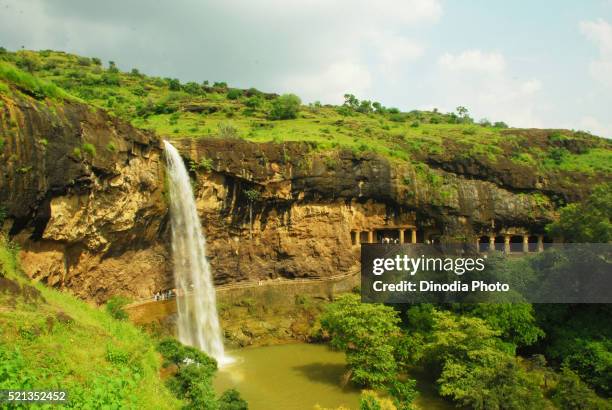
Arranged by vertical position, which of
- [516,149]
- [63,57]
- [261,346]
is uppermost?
[63,57]

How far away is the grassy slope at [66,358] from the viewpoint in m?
8.19

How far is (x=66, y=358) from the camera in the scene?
972 centimetres

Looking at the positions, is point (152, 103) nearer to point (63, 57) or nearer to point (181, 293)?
point (63, 57)

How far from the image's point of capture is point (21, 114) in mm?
15703

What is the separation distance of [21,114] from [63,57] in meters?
60.5

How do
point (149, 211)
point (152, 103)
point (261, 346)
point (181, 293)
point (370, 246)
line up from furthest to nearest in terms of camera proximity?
point (152, 103), point (370, 246), point (261, 346), point (181, 293), point (149, 211)

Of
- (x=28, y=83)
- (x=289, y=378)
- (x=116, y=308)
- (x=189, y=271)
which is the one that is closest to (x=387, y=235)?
(x=189, y=271)

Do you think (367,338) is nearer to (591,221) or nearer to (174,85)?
(591,221)

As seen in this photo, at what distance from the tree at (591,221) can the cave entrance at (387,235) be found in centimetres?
1330

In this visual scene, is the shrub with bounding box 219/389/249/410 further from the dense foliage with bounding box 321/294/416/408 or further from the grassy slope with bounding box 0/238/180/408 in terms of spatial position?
the dense foliage with bounding box 321/294/416/408

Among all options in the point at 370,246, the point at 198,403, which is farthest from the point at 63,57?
the point at 198,403

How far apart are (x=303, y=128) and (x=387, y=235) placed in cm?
1546

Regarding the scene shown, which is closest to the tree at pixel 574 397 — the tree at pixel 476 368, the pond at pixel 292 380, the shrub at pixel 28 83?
the tree at pixel 476 368

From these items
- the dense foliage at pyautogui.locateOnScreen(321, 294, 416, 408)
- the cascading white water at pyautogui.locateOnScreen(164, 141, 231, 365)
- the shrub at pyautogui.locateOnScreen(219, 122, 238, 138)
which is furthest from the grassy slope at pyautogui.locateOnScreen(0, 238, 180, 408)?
the shrub at pyautogui.locateOnScreen(219, 122, 238, 138)
